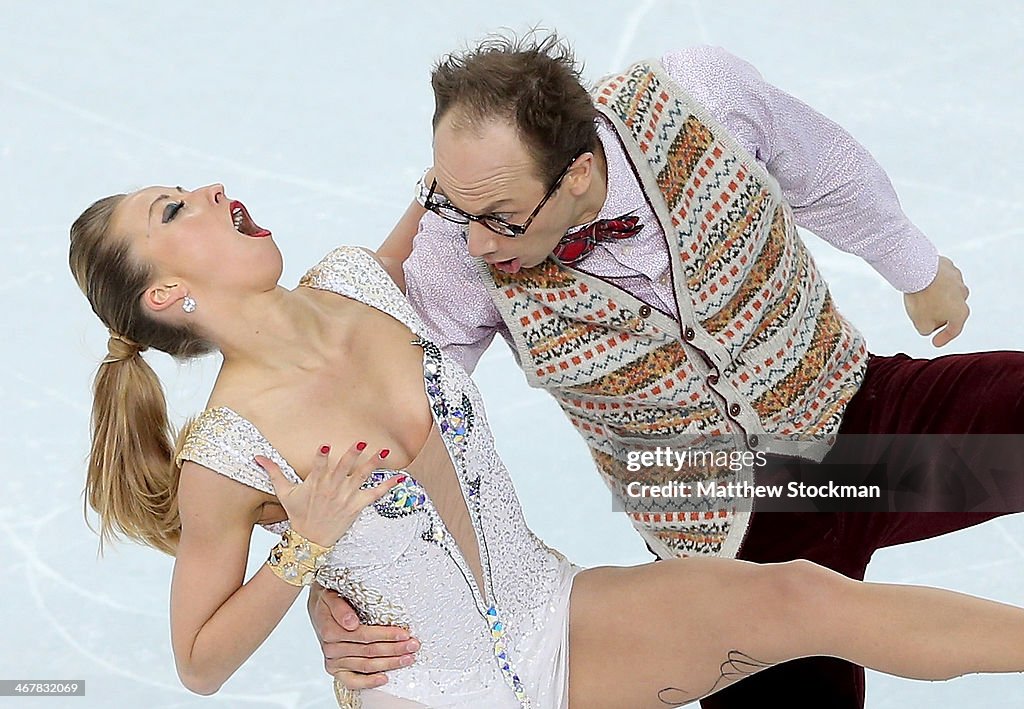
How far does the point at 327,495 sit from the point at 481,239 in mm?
585

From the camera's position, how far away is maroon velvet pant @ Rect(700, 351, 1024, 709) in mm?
3170

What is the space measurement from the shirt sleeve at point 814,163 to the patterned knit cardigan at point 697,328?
0.17ft

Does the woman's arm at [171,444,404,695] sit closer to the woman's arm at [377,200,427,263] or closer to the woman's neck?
the woman's neck

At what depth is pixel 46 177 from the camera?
548cm

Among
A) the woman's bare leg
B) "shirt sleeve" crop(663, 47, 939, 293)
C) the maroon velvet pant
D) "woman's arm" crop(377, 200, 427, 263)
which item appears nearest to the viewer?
the woman's bare leg

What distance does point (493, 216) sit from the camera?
2865 mm

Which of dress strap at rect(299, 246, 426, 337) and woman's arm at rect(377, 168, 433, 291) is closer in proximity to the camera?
dress strap at rect(299, 246, 426, 337)

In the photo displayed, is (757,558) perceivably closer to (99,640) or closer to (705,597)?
(705,597)

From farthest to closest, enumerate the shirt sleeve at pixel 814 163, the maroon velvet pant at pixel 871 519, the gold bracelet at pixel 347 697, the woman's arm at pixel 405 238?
the woman's arm at pixel 405 238, the maroon velvet pant at pixel 871 519, the shirt sleeve at pixel 814 163, the gold bracelet at pixel 347 697

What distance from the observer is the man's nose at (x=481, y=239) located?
2.87m

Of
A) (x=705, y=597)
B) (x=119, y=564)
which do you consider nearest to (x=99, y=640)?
(x=119, y=564)

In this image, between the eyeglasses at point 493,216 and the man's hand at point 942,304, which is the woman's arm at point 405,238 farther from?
the man's hand at point 942,304

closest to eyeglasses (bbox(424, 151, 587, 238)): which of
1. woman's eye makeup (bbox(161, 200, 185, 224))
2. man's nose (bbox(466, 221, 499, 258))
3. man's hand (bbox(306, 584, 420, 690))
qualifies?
man's nose (bbox(466, 221, 499, 258))

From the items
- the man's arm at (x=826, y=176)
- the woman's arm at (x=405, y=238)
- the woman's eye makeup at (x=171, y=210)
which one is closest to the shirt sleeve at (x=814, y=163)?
the man's arm at (x=826, y=176)
